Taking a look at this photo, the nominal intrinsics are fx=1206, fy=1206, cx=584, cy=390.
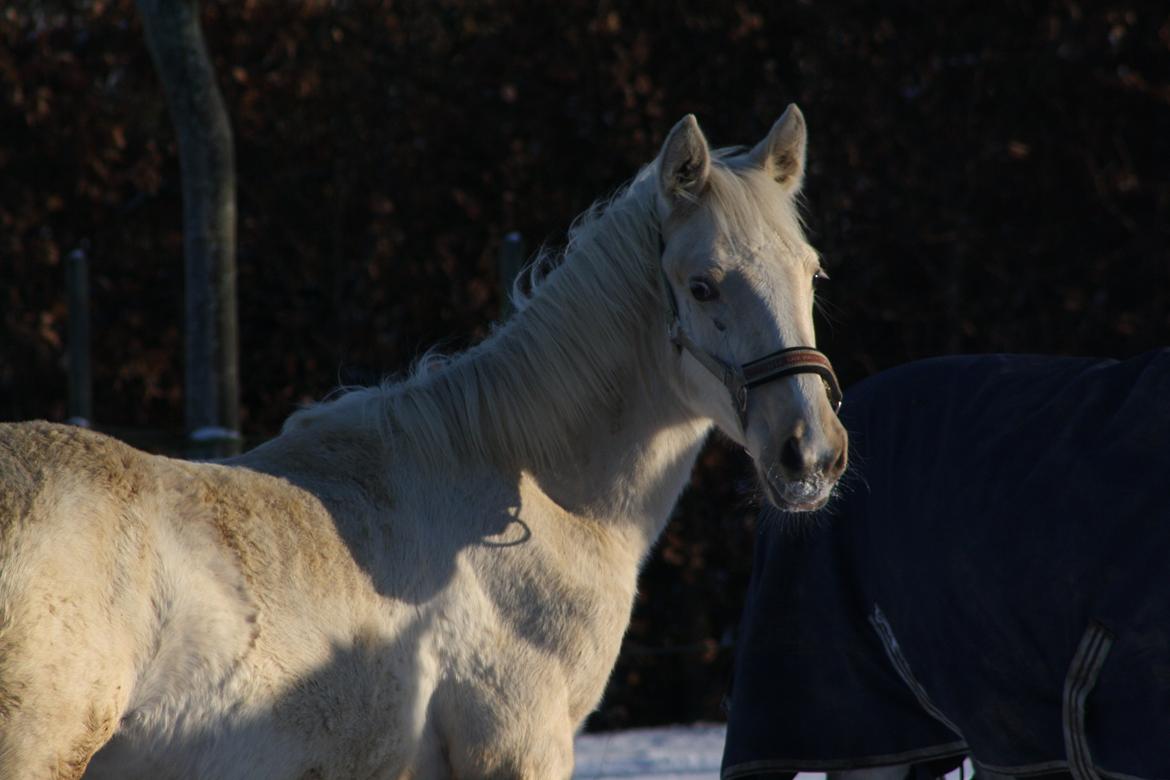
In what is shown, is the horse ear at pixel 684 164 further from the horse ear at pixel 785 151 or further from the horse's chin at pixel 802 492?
the horse's chin at pixel 802 492

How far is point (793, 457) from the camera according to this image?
254 centimetres

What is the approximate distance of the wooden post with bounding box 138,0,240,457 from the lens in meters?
4.65

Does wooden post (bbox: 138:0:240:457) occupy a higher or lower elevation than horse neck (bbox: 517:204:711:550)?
higher

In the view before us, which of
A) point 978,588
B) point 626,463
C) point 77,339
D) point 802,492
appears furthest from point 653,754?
point 77,339

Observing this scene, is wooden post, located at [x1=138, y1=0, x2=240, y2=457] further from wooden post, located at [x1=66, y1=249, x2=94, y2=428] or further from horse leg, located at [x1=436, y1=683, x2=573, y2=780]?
horse leg, located at [x1=436, y1=683, x2=573, y2=780]

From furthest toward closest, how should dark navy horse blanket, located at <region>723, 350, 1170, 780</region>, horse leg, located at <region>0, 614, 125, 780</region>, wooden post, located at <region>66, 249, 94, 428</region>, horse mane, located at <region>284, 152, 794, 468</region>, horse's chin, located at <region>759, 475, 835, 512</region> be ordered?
wooden post, located at <region>66, 249, 94, 428</region> < horse mane, located at <region>284, 152, 794, 468</region> < horse's chin, located at <region>759, 475, 835, 512</region> < dark navy horse blanket, located at <region>723, 350, 1170, 780</region> < horse leg, located at <region>0, 614, 125, 780</region>

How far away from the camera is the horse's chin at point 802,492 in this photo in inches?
101

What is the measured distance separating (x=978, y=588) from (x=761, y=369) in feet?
2.39

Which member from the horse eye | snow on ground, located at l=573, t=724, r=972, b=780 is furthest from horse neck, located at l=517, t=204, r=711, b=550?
snow on ground, located at l=573, t=724, r=972, b=780

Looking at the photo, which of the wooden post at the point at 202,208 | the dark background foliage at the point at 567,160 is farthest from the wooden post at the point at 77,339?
the dark background foliage at the point at 567,160

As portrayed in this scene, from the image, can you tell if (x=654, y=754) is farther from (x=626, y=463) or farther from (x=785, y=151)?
(x=785, y=151)

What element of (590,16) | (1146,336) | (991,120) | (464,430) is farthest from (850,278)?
(464,430)

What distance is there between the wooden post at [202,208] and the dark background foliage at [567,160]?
726 millimetres

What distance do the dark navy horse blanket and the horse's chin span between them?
0.46 metres
